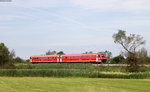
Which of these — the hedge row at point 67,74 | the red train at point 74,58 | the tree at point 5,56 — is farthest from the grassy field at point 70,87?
the red train at point 74,58

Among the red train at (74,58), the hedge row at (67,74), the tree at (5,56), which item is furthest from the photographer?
the red train at (74,58)

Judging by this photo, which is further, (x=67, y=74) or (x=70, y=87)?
(x=67, y=74)

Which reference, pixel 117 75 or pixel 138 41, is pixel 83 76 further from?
pixel 138 41

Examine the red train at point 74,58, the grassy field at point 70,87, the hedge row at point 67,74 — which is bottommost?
the grassy field at point 70,87

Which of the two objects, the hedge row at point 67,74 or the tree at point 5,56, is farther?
the tree at point 5,56

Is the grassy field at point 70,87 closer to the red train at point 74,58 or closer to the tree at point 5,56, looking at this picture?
the tree at point 5,56

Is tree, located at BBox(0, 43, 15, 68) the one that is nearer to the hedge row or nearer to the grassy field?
the hedge row

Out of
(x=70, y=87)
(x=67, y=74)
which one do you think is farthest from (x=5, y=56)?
(x=70, y=87)

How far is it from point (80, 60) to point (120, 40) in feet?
38.5

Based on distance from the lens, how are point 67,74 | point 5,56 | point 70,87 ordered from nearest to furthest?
point 70,87, point 67,74, point 5,56

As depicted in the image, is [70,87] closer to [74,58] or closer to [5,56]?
[5,56]

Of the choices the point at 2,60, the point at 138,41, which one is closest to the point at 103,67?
the point at 138,41

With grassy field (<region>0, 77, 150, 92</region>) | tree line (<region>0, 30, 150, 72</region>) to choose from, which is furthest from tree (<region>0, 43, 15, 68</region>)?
grassy field (<region>0, 77, 150, 92</region>)

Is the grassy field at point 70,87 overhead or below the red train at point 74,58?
below
